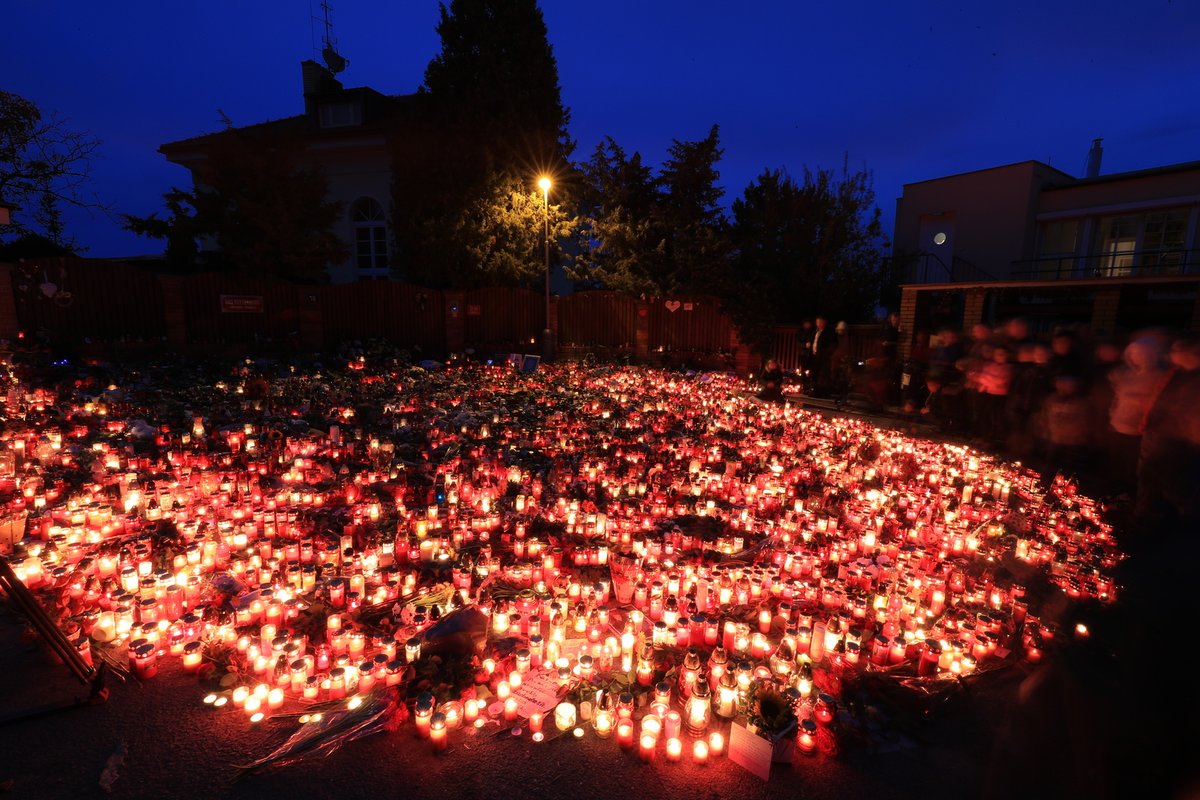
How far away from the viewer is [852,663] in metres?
3.71

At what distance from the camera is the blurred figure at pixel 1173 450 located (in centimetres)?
486

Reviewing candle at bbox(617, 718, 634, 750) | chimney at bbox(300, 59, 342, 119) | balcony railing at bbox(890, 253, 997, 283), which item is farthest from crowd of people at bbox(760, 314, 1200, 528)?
chimney at bbox(300, 59, 342, 119)

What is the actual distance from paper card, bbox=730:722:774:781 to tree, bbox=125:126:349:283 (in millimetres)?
18956

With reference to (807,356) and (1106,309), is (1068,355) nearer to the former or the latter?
(807,356)

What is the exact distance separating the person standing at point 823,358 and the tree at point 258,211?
15.3 metres

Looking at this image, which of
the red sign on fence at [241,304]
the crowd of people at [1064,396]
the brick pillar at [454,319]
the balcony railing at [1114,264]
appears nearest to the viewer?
the crowd of people at [1064,396]

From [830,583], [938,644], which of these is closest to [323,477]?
[830,583]

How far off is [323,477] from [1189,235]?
91.1 ft

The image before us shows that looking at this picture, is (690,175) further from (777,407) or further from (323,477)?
(323,477)

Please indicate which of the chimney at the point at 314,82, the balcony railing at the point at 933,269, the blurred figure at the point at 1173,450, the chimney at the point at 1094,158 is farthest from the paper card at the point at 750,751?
the chimney at the point at 1094,158

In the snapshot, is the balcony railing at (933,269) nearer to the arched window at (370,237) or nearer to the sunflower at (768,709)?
the arched window at (370,237)

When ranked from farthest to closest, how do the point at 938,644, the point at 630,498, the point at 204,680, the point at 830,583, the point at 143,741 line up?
the point at 630,498
the point at 830,583
the point at 938,644
the point at 204,680
the point at 143,741

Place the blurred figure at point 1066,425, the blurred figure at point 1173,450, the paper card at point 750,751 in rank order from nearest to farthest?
the paper card at point 750,751, the blurred figure at point 1173,450, the blurred figure at point 1066,425

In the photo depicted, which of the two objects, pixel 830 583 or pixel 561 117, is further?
pixel 561 117
